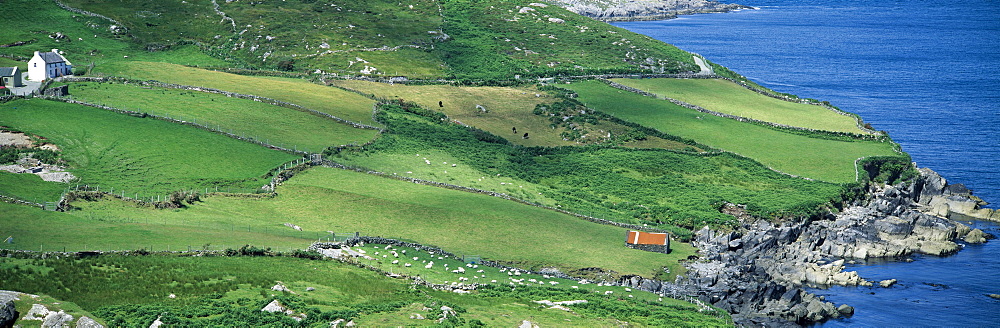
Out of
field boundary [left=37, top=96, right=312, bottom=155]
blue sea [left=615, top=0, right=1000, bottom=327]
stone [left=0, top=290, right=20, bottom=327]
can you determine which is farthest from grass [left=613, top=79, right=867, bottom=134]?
stone [left=0, top=290, right=20, bottom=327]

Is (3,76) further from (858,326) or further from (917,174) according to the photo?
(917,174)

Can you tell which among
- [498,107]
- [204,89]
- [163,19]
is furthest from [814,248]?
[163,19]

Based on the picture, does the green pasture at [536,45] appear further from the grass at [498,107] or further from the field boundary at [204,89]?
the field boundary at [204,89]

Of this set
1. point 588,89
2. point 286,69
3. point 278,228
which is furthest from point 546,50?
point 278,228

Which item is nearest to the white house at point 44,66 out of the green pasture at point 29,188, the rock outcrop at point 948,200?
the green pasture at point 29,188

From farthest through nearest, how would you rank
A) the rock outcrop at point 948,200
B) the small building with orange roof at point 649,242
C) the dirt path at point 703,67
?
the dirt path at point 703,67
the rock outcrop at point 948,200
the small building with orange roof at point 649,242

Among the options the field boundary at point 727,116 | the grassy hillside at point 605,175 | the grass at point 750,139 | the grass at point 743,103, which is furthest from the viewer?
the grass at point 743,103

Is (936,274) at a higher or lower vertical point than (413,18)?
lower
